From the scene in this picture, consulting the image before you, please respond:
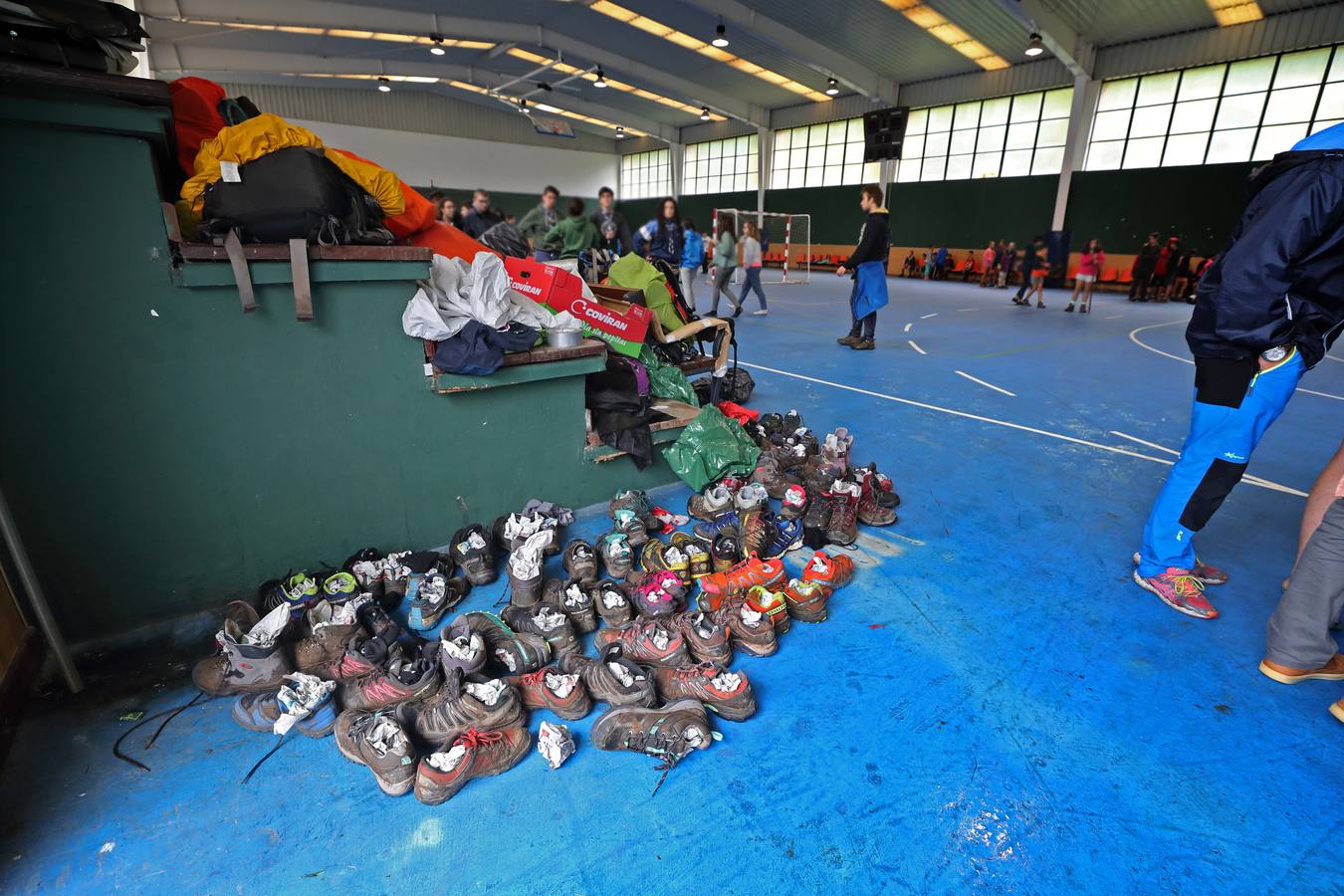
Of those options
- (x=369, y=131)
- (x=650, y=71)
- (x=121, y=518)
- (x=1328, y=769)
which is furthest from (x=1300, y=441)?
(x=369, y=131)

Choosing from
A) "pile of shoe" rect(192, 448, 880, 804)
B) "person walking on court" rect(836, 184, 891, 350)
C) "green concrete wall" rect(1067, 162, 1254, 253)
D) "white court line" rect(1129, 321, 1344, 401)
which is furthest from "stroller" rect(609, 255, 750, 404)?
"green concrete wall" rect(1067, 162, 1254, 253)

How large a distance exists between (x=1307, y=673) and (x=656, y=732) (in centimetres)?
236

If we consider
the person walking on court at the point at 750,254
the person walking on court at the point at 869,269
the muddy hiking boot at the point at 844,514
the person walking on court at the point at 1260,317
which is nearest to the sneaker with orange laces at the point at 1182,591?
the person walking on court at the point at 1260,317

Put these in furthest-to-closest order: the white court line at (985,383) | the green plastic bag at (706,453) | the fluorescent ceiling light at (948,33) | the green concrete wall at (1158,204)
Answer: the green concrete wall at (1158,204), the fluorescent ceiling light at (948,33), the white court line at (985,383), the green plastic bag at (706,453)

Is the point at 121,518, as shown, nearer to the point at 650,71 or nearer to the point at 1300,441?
the point at 1300,441

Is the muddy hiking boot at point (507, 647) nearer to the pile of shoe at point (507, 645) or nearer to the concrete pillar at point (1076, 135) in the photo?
the pile of shoe at point (507, 645)

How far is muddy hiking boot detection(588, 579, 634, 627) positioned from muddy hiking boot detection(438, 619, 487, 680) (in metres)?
0.48

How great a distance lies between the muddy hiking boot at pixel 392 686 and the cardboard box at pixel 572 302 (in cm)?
194

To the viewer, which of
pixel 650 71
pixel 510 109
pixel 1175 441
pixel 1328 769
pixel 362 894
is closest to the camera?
pixel 362 894

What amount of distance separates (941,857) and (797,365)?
19.0ft

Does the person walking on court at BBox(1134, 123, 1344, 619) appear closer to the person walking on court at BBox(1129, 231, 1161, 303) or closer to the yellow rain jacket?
the yellow rain jacket

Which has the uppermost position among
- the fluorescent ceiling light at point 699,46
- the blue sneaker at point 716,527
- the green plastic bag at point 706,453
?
the fluorescent ceiling light at point 699,46

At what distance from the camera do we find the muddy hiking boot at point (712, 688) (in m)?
2.00

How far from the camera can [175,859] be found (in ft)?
5.13
